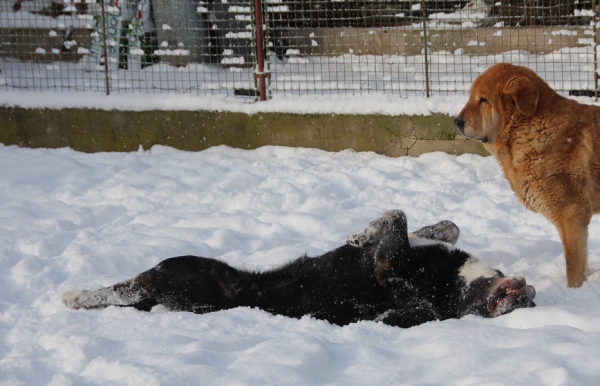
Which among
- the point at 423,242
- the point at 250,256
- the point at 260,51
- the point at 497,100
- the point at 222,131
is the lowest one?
the point at 250,256

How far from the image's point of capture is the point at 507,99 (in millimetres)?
4934

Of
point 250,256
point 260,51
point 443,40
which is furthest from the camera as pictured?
point 443,40

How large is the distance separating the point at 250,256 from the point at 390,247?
1.31 m

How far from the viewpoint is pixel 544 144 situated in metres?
4.83

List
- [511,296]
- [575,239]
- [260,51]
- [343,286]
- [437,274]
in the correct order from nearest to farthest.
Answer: [511,296]
[343,286]
[437,274]
[575,239]
[260,51]

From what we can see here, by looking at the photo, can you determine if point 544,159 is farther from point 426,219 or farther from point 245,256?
point 245,256

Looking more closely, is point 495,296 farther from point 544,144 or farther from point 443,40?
point 443,40

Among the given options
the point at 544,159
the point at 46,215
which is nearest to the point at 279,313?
the point at 544,159

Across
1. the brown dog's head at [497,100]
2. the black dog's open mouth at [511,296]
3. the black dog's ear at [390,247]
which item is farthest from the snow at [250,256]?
the brown dog's head at [497,100]

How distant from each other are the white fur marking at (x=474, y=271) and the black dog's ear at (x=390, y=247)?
36 cm

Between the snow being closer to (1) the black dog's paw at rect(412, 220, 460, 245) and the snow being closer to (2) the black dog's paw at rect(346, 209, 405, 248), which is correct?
(1) the black dog's paw at rect(412, 220, 460, 245)

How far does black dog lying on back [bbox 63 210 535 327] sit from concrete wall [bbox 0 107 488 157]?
3.89 meters

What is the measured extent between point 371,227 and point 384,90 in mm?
4472

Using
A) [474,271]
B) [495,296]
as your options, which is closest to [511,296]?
[495,296]
